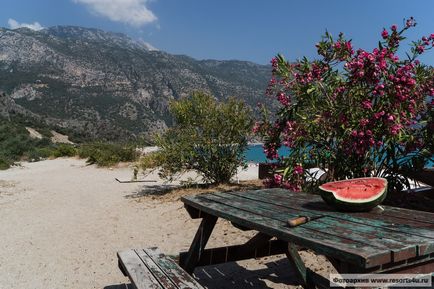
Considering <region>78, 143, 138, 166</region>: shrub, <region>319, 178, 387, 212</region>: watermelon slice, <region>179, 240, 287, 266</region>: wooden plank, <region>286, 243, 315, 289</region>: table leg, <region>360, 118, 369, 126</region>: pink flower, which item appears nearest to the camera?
<region>319, 178, 387, 212</region>: watermelon slice

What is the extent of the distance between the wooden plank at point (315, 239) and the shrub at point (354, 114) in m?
2.72

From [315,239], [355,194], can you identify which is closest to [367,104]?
[355,194]

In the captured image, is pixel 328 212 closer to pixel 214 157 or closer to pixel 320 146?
pixel 320 146

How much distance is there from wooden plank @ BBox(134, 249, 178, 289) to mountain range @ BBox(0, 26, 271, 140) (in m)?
89.8

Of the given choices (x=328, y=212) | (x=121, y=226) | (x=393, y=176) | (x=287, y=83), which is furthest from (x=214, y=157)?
(x=328, y=212)

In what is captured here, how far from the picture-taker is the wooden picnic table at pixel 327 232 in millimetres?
2033

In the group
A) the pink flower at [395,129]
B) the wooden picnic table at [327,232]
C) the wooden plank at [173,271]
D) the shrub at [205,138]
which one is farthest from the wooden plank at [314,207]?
the shrub at [205,138]

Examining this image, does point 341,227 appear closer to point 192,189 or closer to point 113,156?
point 192,189

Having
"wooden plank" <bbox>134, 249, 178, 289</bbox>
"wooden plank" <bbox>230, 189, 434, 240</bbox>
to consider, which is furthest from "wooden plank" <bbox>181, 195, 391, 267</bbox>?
"wooden plank" <bbox>134, 249, 178, 289</bbox>

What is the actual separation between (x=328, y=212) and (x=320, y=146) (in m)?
3.21

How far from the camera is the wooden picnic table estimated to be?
2.03 metres

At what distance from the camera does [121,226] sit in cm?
757

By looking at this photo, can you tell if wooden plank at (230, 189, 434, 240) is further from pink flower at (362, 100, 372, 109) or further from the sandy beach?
pink flower at (362, 100, 372, 109)

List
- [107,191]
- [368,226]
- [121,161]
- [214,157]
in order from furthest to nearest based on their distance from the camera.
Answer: [121,161], [107,191], [214,157], [368,226]
